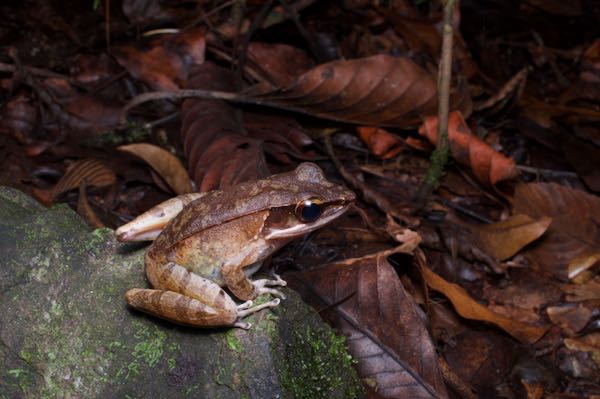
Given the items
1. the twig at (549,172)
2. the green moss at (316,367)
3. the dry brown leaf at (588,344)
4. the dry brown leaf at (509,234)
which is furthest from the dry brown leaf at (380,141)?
the green moss at (316,367)

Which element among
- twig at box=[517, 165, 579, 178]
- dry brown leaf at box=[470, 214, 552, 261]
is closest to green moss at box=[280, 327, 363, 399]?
dry brown leaf at box=[470, 214, 552, 261]

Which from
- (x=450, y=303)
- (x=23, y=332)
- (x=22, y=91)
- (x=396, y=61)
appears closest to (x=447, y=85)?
(x=396, y=61)

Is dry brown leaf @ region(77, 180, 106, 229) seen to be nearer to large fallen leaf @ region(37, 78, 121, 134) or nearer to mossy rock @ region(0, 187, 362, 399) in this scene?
large fallen leaf @ region(37, 78, 121, 134)

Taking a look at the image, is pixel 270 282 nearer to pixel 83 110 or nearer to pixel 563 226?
pixel 563 226

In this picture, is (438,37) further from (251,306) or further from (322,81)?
(251,306)

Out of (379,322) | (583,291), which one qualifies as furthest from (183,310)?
(583,291)
